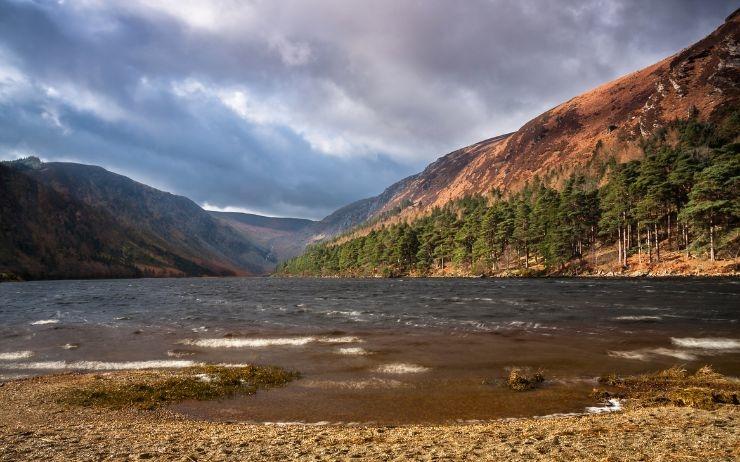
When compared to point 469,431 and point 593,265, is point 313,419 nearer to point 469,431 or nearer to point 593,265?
point 469,431

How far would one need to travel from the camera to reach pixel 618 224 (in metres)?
99.3

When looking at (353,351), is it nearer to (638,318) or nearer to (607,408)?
(607,408)

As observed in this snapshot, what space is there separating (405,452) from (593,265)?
385ft

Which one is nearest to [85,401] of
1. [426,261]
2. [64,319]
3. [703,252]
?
[64,319]

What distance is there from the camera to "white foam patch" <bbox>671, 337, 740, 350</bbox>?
23.6 meters

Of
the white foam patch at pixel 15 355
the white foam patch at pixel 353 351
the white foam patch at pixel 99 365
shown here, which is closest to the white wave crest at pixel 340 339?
the white foam patch at pixel 353 351

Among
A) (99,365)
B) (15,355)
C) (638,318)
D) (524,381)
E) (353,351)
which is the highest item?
(524,381)

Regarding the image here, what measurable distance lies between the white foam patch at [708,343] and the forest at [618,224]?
6491 cm

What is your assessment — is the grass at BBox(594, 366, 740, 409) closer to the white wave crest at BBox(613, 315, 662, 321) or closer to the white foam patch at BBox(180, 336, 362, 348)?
the white foam patch at BBox(180, 336, 362, 348)

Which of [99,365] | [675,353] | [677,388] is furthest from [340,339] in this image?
[675,353]

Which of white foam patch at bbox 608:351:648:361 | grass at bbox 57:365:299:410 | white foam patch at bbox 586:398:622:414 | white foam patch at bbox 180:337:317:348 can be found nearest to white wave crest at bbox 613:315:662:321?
white foam patch at bbox 608:351:648:361

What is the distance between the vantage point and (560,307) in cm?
4428

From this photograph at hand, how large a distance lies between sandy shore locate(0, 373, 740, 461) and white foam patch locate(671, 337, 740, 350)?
12996mm

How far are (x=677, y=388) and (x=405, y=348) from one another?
561 inches
